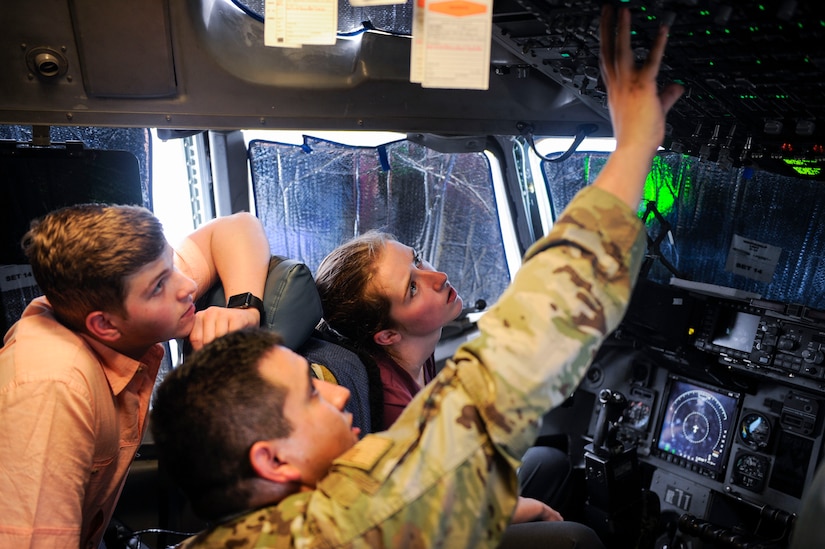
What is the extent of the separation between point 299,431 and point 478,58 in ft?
2.56

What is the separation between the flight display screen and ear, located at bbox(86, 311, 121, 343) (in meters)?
2.54

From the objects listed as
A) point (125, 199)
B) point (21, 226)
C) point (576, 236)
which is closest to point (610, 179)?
point (576, 236)

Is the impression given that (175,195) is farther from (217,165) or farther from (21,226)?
(21,226)

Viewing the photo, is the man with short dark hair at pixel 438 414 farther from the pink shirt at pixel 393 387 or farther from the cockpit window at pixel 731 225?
the cockpit window at pixel 731 225

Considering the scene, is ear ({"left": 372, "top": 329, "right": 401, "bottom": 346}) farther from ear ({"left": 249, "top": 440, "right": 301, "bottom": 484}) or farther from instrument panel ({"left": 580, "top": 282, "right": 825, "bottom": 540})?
instrument panel ({"left": 580, "top": 282, "right": 825, "bottom": 540})

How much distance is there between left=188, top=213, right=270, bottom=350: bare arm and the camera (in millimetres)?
1789

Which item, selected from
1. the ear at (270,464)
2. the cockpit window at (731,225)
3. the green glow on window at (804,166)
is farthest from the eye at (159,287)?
the cockpit window at (731,225)

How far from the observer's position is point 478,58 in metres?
1.41

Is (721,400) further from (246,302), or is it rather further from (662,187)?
(246,302)

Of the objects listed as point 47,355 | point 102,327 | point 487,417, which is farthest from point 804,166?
point 47,355

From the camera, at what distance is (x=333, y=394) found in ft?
4.09

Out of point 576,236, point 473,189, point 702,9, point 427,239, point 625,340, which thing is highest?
point 702,9

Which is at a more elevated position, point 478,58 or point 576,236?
point 478,58

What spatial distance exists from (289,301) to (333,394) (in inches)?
27.9
